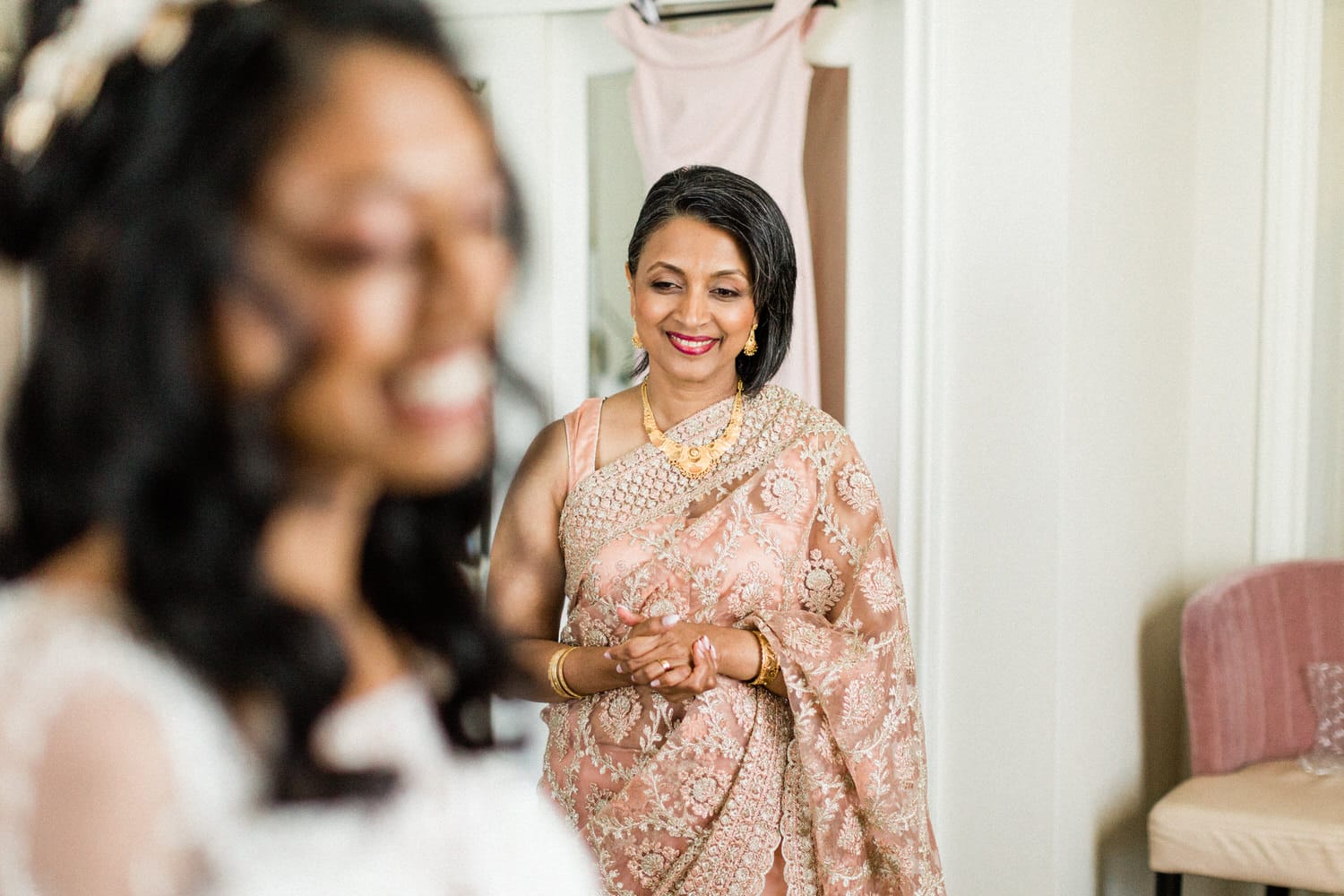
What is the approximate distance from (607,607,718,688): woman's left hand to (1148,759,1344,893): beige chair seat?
1402 mm

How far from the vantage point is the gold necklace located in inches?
76.8

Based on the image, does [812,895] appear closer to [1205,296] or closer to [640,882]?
[640,882]

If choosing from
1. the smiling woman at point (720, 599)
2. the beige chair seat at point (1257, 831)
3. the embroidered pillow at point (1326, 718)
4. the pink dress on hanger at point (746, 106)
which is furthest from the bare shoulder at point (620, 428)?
the embroidered pillow at point (1326, 718)

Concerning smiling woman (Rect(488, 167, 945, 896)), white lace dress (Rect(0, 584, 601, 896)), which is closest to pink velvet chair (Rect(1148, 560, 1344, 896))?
smiling woman (Rect(488, 167, 945, 896))

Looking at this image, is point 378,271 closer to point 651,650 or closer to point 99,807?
point 99,807

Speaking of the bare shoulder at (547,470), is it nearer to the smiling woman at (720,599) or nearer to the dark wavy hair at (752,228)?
the smiling woman at (720,599)

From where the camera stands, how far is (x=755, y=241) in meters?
1.88

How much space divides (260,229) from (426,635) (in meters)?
0.20

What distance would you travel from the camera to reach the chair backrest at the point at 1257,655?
9.39 feet

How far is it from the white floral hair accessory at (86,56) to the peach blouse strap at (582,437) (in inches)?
58.9

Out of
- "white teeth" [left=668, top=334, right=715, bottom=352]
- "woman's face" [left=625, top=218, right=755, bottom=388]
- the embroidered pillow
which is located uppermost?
"woman's face" [left=625, top=218, right=755, bottom=388]

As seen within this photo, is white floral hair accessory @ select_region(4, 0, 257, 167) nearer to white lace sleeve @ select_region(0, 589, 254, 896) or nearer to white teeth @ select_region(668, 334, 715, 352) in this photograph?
white lace sleeve @ select_region(0, 589, 254, 896)

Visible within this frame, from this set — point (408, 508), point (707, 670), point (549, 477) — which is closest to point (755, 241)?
point (549, 477)

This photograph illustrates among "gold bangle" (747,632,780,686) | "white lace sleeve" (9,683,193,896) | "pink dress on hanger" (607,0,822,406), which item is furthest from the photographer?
"pink dress on hanger" (607,0,822,406)
